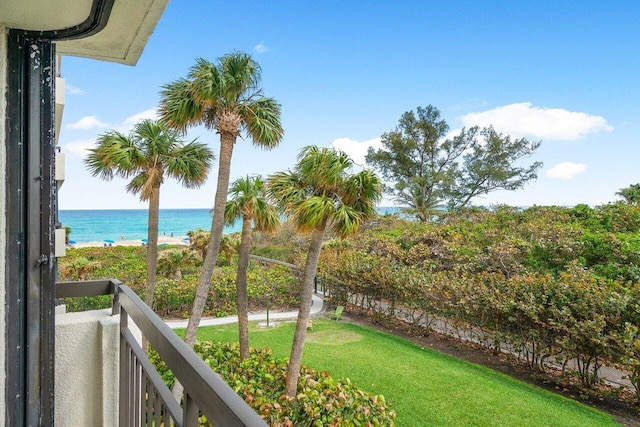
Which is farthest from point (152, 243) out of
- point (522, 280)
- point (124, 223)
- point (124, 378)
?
point (124, 223)

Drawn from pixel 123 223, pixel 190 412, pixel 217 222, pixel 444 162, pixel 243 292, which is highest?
pixel 444 162

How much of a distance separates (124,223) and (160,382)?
64428 millimetres

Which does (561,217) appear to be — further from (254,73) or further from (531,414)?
(254,73)

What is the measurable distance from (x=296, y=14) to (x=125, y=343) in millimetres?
27415

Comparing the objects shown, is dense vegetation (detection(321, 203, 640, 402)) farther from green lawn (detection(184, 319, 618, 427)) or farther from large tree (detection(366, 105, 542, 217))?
large tree (detection(366, 105, 542, 217))

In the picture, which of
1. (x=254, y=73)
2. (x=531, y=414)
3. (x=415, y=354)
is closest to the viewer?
(x=531, y=414)

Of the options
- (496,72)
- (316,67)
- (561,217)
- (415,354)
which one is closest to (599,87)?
(496,72)

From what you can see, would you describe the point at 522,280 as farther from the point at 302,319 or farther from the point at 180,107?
the point at 180,107

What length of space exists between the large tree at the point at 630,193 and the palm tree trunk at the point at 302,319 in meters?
14.7

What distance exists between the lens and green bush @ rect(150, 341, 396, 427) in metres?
4.37

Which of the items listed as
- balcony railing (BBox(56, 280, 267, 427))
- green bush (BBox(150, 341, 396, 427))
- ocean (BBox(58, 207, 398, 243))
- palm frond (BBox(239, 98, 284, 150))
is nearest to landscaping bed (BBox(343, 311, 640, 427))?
green bush (BBox(150, 341, 396, 427))

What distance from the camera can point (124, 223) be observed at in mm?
58281

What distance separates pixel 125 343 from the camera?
167 cm

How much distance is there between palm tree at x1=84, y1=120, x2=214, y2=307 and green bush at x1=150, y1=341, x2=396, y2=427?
286 cm
